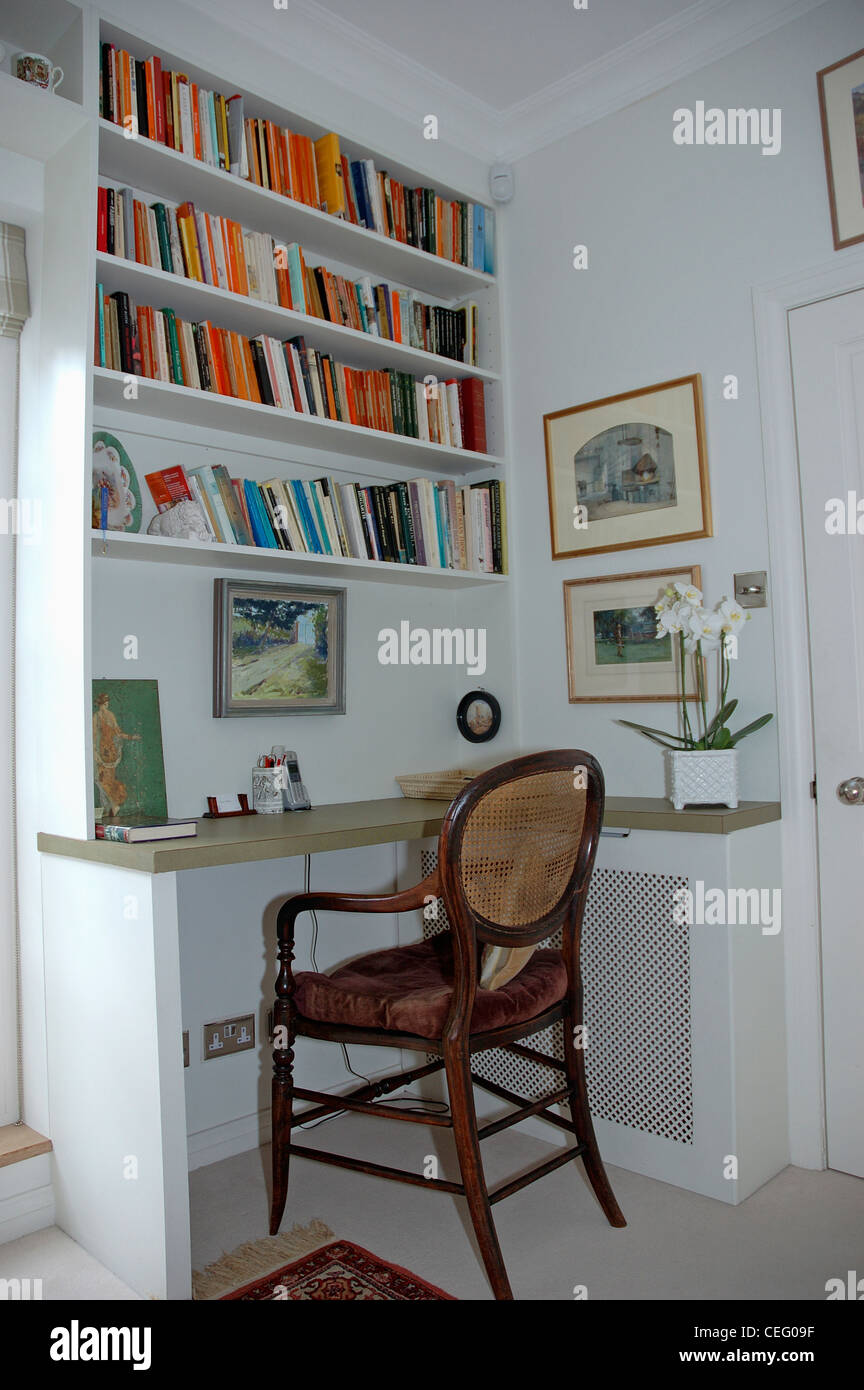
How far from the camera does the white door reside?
86.9 inches

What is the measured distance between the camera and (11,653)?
219 centimetres

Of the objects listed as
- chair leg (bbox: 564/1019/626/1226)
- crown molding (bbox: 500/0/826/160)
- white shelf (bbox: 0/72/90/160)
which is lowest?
chair leg (bbox: 564/1019/626/1226)

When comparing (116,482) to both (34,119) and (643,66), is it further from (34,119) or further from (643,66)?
(643,66)

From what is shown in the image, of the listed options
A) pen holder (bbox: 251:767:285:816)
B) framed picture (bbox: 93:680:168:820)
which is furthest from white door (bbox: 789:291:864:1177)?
framed picture (bbox: 93:680:168:820)

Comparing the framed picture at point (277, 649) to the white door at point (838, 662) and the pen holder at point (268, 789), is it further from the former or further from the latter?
the white door at point (838, 662)

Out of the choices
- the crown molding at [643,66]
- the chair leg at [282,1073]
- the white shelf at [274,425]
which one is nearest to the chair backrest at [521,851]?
the chair leg at [282,1073]

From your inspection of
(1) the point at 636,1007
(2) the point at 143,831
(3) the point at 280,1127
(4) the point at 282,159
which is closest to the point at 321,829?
(2) the point at 143,831

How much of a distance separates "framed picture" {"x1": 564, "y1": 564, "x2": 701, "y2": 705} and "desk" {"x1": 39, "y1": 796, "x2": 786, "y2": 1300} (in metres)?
0.33

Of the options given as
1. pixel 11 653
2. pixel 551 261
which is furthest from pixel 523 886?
pixel 551 261

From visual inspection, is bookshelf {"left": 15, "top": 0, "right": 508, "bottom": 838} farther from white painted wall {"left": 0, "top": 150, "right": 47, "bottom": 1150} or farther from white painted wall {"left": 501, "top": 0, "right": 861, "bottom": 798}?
white painted wall {"left": 501, "top": 0, "right": 861, "bottom": 798}

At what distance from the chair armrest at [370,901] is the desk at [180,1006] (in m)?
0.11

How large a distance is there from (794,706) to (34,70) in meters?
2.14

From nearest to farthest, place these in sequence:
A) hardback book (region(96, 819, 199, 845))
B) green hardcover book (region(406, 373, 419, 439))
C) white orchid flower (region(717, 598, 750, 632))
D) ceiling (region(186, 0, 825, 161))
A: hardback book (region(96, 819, 199, 845)) < white orchid flower (region(717, 598, 750, 632)) < ceiling (region(186, 0, 825, 161)) < green hardcover book (region(406, 373, 419, 439))
